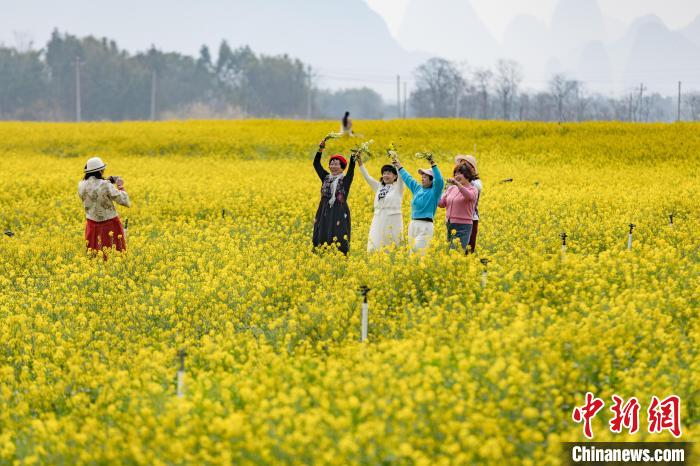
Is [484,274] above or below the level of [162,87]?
below

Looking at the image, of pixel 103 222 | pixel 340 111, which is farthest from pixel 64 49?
pixel 103 222

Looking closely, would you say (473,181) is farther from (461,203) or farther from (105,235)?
(105,235)

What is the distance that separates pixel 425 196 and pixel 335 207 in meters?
1.36

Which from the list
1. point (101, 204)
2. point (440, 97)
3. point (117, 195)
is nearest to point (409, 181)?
point (117, 195)

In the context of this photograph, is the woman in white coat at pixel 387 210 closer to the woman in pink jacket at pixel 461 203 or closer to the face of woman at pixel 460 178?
the woman in pink jacket at pixel 461 203

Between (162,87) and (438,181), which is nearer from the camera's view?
(438,181)

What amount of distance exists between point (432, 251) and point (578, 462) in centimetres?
484

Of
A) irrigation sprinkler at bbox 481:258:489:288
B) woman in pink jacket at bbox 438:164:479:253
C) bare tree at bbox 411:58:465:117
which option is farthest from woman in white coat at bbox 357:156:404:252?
bare tree at bbox 411:58:465:117

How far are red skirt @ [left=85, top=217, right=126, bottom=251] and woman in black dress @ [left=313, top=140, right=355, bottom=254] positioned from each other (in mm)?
3091

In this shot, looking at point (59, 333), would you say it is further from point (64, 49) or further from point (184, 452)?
point (64, 49)

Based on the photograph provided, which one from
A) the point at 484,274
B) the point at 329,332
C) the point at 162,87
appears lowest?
the point at 329,332

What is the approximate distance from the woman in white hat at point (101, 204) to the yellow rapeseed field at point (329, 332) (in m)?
0.58

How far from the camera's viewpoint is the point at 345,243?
11125 millimetres

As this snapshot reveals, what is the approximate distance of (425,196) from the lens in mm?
10398
